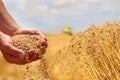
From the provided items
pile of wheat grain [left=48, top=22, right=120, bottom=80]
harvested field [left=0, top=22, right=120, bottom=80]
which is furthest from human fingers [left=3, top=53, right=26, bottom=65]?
pile of wheat grain [left=48, top=22, right=120, bottom=80]

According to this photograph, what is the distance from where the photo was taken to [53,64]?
3.29m

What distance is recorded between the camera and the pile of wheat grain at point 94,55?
9.09 feet

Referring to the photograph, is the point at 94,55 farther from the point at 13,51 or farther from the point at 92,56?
the point at 13,51

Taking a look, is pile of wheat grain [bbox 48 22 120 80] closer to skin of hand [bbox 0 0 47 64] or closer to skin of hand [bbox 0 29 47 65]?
skin of hand [bbox 0 0 47 64]

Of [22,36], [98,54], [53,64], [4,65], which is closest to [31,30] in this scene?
[22,36]

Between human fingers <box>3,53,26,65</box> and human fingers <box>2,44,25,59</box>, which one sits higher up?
human fingers <box>2,44,25,59</box>

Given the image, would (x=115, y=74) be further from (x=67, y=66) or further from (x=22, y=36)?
(x=22, y=36)

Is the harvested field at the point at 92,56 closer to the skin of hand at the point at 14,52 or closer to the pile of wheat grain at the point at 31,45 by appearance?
the pile of wheat grain at the point at 31,45

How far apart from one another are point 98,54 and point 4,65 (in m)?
5.49

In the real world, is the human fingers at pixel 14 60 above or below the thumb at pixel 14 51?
below

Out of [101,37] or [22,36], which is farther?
A: [101,37]

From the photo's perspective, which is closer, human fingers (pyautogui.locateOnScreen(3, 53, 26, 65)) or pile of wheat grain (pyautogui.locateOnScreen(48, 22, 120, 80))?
human fingers (pyautogui.locateOnScreen(3, 53, 26, 65))

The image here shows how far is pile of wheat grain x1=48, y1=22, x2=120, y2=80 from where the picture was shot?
2.77 meters

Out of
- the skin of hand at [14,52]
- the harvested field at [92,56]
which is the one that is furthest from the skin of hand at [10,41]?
the harvested field at [92,56]
